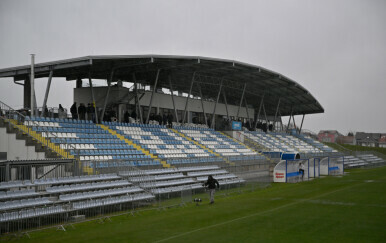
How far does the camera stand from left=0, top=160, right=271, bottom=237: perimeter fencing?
573 inches

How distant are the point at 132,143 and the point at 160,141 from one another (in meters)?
3.50

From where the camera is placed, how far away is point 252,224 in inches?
559

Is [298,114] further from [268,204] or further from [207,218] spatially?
[207,218]

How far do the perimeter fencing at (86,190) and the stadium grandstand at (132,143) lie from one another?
0.19 ft

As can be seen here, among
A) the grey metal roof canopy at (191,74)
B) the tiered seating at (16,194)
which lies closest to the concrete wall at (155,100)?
the grey metal roof canopy at (191,74)

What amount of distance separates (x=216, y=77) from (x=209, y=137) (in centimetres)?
777

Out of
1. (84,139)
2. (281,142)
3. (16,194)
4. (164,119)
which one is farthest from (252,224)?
(281,142)

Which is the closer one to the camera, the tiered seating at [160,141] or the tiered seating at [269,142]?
the tiered seating at [160,141]

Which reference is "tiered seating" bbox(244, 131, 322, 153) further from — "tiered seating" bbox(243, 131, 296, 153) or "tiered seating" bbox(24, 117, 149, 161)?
"tiered seating" bbox(24, 117, 149, 161)

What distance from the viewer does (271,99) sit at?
57.2 m

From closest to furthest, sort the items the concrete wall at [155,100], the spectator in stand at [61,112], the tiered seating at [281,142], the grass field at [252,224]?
1. the grass field at [252,224]
2. the spectator in stand at [61,112]
3. the concrete wall at [155,100]
4. the tiered seating at [281,142]

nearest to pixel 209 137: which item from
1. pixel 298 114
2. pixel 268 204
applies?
pixel 268 204

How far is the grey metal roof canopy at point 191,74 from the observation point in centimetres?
2966

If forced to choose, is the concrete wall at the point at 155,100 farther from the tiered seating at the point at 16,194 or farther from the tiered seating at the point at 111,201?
the tiered seating at the point at 16,194
